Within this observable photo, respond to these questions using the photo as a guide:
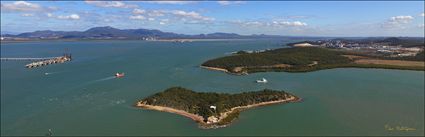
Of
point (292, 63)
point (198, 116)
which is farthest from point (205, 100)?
point (292, 63)

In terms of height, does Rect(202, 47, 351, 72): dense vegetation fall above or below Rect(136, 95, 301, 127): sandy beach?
above

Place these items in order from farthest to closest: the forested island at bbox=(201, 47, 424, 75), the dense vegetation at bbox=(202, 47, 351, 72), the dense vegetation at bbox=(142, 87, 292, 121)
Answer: the dense vegetation at bbox=(202, 47, 351, 72), the forested island at bbox=(201, 47, 424, 75), the dense vegetation at bbox=(142, 87, 292, 121)

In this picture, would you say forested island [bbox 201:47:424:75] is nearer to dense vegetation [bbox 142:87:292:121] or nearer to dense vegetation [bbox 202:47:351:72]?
dense vegetation [bbox 202:47:351:72]

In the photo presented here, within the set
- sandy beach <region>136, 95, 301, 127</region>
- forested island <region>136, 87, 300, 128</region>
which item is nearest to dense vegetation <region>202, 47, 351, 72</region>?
sandy beach <region>136, 95, 301, 127</region>

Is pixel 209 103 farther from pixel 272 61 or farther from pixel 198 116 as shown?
pixel 272 61

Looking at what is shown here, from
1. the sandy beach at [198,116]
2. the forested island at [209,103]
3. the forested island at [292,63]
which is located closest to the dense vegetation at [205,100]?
the forested island at [209,103]

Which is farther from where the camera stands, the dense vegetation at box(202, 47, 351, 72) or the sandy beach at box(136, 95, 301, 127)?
the dense vegetation at box(202, 47, 351, 72)

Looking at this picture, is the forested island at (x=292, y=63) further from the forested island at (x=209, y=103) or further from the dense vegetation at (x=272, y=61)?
the forested island at (x=209, y=103)
